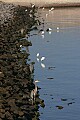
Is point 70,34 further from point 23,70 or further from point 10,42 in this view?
point 23,70

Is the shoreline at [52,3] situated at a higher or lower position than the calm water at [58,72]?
higher

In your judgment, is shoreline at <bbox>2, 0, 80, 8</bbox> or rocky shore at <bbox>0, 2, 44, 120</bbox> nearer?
rocky shore at <bbox>0, 2, 44, 120</bbox>

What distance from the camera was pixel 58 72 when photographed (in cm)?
2125

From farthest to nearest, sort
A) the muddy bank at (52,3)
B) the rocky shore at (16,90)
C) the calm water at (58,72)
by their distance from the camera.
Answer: the muddy bank at (52,3)
the calm water at (58,72)
the rocky shore at (16,90)

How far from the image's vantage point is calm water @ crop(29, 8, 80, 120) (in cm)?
1520

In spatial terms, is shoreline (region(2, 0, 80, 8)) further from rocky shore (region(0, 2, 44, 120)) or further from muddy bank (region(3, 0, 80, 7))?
rocky shore (region(0, 2, 44, 120))

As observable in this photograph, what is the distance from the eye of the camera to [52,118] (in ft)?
46.9

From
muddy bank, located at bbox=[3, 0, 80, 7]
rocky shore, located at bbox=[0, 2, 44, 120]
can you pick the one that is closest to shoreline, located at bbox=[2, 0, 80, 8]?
muddy bank, located at bbox=[3, 0, 80, 7]

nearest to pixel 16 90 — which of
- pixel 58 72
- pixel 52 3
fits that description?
pixel 58 72

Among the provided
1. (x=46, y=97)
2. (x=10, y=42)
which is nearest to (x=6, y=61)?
(x=46, y=97)

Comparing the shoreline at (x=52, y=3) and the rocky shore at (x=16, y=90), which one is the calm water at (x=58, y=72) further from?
the shoreline at (x=52, y=3)

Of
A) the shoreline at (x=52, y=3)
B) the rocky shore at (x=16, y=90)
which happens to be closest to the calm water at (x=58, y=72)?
the rocky shore at (x=16, y=90)

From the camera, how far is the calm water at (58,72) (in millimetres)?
15195

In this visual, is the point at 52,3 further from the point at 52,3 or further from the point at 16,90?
the point at 16,90
